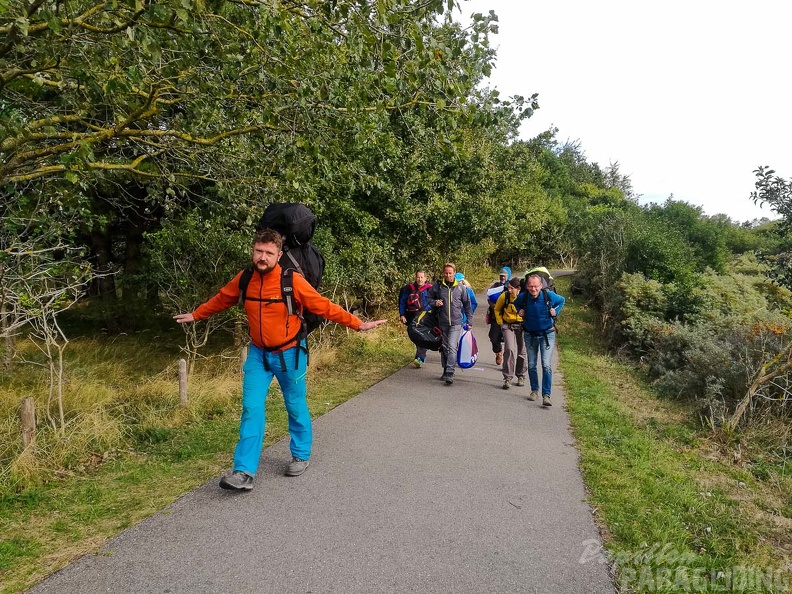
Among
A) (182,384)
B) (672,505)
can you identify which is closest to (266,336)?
(182,384)

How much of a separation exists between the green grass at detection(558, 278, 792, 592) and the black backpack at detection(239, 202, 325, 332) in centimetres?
281

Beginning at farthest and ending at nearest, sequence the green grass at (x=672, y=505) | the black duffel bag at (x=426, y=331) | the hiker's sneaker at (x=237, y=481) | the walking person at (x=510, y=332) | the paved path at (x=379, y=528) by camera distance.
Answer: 1. the walking person at (x=510, y=332)
2. the black duffel bag at (x=426, y=331)
3. the hiker's sneaker at (x=237, y=481)
4. the green grass at (x=672, y=505)
5. the paved path at (x=379, y=528)

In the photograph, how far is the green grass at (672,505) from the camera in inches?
127

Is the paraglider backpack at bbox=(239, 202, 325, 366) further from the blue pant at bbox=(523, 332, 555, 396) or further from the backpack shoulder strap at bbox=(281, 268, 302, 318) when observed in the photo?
the blue pant at bbox=(523, 332, 555, 396)

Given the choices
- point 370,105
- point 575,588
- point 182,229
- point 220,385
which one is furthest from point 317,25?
point 182,229

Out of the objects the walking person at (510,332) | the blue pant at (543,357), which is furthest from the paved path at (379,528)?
the walking person at (510,332)

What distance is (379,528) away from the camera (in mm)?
3533

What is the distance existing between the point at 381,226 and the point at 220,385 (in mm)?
6595

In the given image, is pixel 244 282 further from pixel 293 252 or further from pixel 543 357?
pixel 543 357

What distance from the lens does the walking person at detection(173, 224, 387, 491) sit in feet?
13.0

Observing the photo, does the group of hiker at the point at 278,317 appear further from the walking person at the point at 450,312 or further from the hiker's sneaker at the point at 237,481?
the walking person at the point at 450,312

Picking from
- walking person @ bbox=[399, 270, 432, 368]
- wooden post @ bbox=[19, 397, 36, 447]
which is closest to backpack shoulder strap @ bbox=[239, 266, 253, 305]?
wooden post @ bbox=[19, 397, 36, 447]

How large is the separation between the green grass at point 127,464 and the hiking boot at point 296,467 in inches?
25.4

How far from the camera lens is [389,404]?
6879 millimetres
